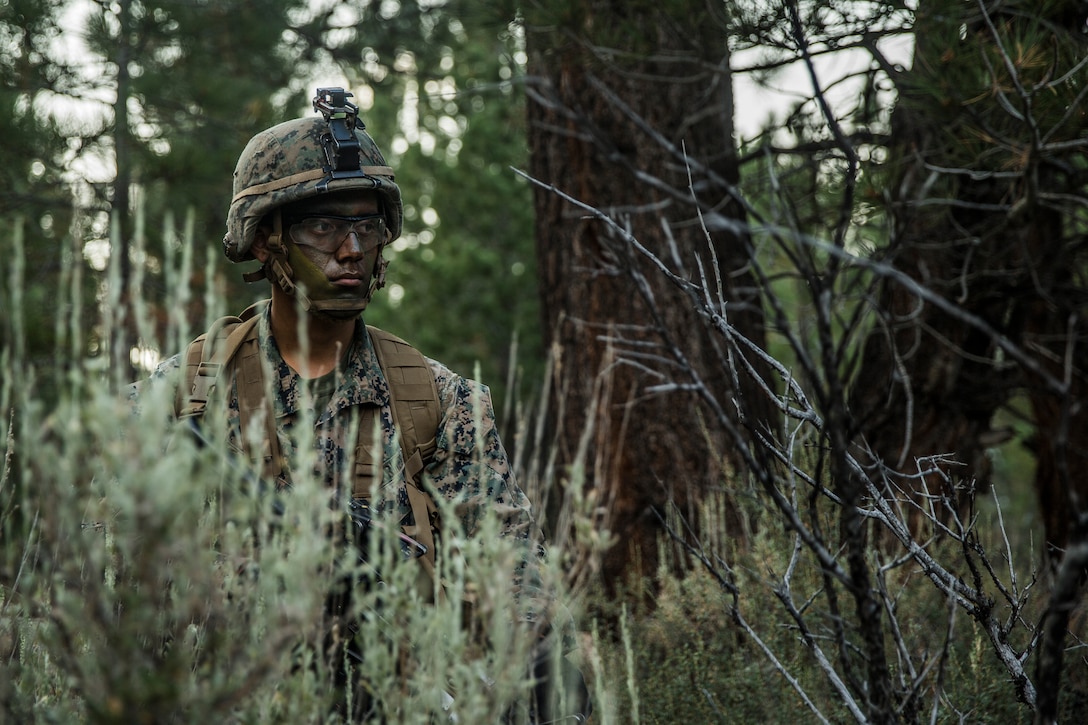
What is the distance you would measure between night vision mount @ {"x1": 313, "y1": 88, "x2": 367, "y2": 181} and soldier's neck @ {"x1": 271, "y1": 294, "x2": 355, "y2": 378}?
43 cm

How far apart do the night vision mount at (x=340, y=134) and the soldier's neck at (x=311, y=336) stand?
0.43 metres

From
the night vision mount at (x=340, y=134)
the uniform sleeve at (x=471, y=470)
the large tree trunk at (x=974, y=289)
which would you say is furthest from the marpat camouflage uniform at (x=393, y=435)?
the large tree trunk at (x=974, y=289)

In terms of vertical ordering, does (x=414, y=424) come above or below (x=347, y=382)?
below

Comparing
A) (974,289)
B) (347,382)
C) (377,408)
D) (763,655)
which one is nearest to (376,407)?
(377,408)

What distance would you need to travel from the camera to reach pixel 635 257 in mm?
5059

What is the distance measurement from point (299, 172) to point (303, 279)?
12.9 inches

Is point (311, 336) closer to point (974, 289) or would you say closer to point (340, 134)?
point (340, 134)

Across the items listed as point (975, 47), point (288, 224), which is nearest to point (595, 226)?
point (975, 47)

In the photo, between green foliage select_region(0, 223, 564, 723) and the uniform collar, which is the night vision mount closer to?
the uniform collar

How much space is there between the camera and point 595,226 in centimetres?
535

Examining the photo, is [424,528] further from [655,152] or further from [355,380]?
[655,152]

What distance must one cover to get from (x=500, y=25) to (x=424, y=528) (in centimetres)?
295

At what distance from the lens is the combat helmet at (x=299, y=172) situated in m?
3.24

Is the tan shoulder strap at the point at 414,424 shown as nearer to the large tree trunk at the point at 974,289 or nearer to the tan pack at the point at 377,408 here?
the tan pack at the point at 377,408
